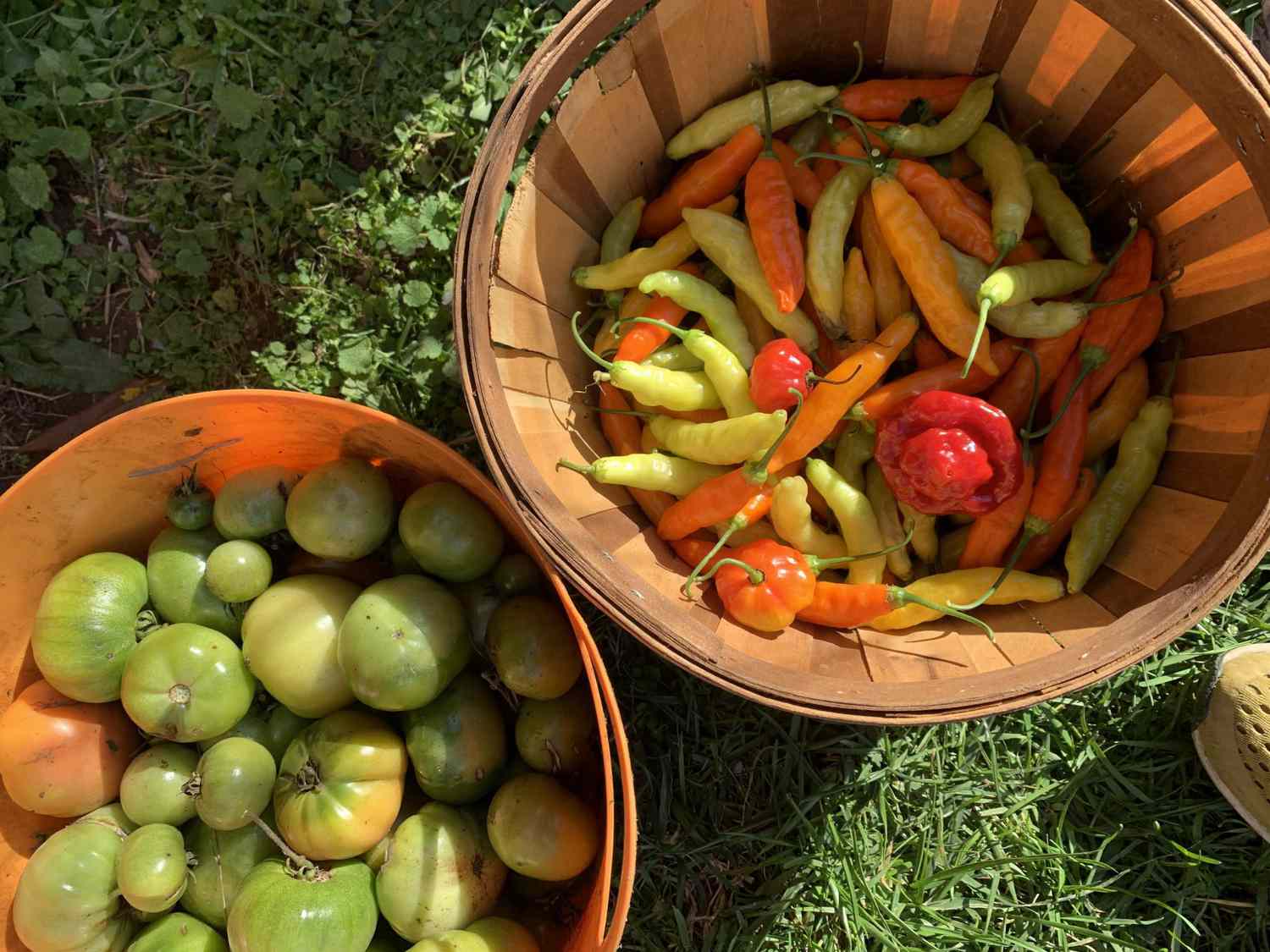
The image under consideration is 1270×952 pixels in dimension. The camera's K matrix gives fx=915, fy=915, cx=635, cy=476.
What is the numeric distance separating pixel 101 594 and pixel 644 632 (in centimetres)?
128

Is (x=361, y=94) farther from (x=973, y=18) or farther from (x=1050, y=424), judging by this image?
(x=1050, y=424)

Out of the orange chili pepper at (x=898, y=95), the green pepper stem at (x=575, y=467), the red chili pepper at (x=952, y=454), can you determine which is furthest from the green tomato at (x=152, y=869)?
the orange chili pepper at (x=898, y=95)

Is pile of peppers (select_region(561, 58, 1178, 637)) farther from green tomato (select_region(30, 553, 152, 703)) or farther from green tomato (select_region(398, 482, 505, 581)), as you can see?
green tomato (select_region(30, 553, 152, 703))

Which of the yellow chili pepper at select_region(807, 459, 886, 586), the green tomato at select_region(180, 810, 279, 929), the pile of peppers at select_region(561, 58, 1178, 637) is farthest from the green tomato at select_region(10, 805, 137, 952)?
the yellow chili pepper at select_region(807, 459, 886, 586)

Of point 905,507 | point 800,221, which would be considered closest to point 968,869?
point 905,507

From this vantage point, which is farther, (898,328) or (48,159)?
(48,159)

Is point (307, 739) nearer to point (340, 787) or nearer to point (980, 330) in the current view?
point (340, 787)

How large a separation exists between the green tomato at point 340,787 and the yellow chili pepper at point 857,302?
1403 millimetres

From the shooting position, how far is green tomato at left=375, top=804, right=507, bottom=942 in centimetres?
191

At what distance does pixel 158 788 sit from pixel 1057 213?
2441 millimetres

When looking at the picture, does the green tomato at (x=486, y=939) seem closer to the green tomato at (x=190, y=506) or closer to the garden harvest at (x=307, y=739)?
the garden harvest at (x=307, y=739)

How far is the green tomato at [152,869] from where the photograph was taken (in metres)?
1.89

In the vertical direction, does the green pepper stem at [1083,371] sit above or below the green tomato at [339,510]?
above

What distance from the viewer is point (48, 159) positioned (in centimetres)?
289
